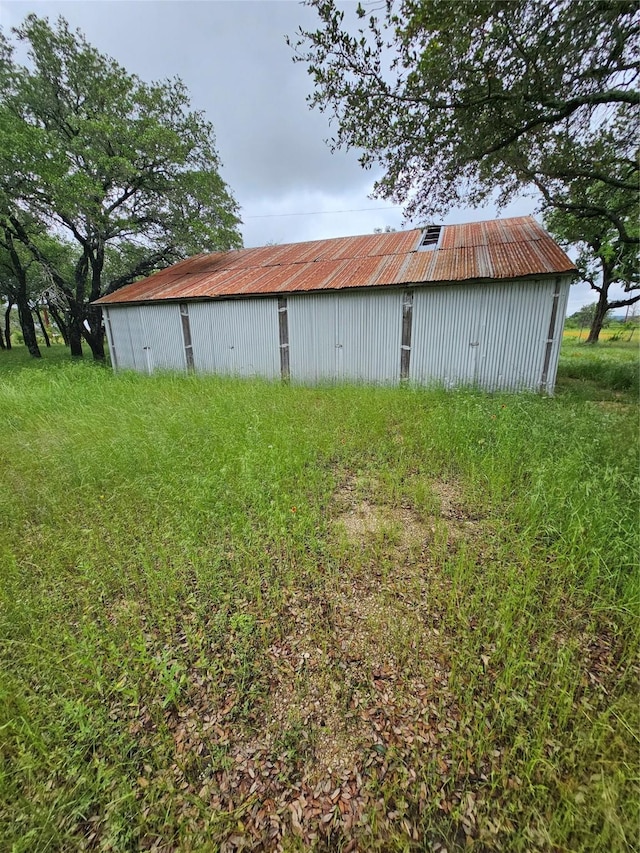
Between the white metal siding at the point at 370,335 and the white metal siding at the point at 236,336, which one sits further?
the white metal siding at the point at 236,336

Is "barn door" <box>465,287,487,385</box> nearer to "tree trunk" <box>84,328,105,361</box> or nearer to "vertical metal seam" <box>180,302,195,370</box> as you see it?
"vertical metal seam" <box>180,302,195,370</box>

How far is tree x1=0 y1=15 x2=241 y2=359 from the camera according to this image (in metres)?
9.79

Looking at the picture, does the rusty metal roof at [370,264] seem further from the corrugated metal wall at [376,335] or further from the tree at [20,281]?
the tree at [20,281]

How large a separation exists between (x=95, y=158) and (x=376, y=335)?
10486mm

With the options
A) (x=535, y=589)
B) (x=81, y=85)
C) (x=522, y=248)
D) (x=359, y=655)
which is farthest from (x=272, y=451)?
(x=81, y=85)

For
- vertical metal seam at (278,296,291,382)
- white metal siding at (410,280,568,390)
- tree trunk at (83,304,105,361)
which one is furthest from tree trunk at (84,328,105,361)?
white metal siding at (410,280,568,390)

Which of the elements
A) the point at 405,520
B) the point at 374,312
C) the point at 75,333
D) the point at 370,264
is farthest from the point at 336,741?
the point at 75,333

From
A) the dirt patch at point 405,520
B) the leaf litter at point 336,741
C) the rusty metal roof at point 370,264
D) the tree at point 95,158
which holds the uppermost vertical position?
the tree at point 95,158

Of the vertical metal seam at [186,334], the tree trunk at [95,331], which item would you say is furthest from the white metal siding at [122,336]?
the tree trunk at [95,331]

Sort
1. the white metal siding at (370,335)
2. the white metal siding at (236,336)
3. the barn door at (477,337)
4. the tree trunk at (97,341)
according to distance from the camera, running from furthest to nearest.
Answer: the tree trunk at (97,341), the white metal siding at (236,336), the white metal siding at (370,335), the barn door at (477,337)

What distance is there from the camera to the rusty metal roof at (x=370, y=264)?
286 inches

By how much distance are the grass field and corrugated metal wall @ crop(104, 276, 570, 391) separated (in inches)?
152

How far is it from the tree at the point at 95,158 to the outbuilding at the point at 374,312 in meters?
2.80

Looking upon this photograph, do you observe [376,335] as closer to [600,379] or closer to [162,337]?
[600,379]
